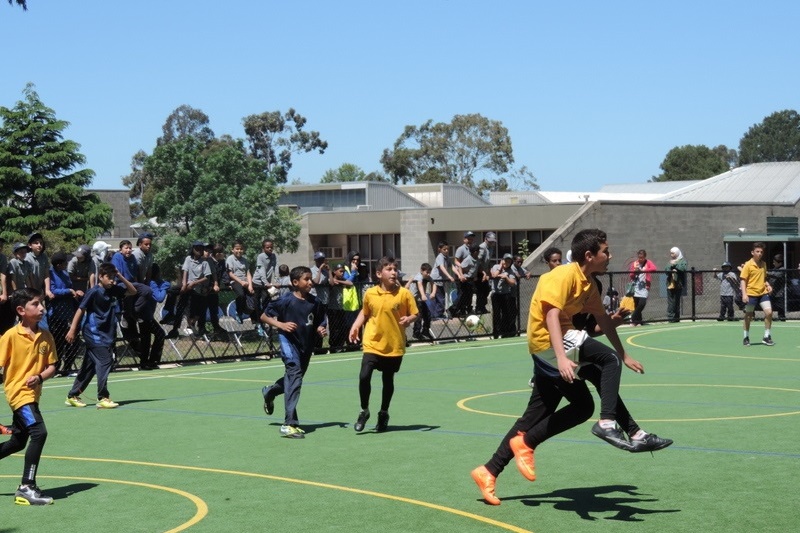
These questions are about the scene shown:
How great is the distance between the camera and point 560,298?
8547 mm

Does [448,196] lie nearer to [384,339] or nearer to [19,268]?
[19,268]

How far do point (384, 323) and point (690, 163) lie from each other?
4473 inches

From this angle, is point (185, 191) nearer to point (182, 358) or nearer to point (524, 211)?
point (524, 211)

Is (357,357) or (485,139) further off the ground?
(485,139)

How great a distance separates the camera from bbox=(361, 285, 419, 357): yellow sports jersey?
12891 mm

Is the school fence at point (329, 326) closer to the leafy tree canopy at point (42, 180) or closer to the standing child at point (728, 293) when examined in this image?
the standing child at point (728, 293)

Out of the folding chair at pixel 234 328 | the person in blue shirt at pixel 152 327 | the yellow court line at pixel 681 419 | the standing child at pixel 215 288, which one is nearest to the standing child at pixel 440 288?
the folding chair at pixel 234 328

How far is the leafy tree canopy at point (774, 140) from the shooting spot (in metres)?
151

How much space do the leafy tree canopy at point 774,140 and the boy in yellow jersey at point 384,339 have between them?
144 metres

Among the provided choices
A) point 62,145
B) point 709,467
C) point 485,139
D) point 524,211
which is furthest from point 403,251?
point 709,467

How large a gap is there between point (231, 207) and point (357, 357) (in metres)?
38.9

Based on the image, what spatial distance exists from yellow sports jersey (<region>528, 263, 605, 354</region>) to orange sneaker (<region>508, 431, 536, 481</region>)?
63cm

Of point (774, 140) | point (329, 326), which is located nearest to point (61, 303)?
point (329, 326)

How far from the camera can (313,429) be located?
43.4ft
